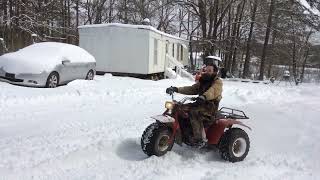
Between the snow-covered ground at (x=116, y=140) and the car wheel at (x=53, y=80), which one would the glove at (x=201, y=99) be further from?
the car wheel at (x=53, y=80)

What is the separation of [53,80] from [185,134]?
8.62m

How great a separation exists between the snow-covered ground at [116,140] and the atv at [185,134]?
16cm

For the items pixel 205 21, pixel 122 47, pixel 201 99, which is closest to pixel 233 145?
pixel 201 99

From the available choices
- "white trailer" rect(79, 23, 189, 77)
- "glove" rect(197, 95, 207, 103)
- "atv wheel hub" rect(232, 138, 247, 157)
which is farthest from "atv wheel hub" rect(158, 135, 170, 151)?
"white trailer" rect(79, 23, 189, 77)

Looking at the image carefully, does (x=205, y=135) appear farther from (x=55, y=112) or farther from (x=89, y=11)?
(x=89, y=11)

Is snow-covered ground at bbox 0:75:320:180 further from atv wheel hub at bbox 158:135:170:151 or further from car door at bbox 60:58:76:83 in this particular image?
car door at bbox 60:58:76:83

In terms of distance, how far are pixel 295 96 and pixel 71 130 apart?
1047 centimetres

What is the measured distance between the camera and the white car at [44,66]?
45.4 ft

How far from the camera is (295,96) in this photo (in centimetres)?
1662

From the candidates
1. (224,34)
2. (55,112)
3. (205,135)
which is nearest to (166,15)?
(224,34)

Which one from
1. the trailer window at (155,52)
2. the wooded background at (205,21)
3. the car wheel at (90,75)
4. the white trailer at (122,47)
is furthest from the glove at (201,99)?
the wooded background at (205,21)

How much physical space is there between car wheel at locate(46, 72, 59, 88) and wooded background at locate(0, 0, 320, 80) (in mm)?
12337

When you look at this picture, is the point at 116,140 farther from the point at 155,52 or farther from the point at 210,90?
the point at 155,52

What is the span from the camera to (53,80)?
14.4m
